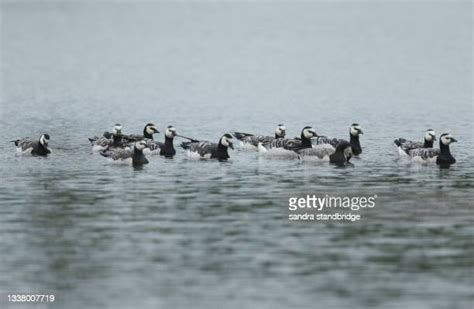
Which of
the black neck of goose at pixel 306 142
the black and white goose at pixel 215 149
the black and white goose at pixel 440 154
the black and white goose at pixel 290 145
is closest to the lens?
the black and white goose at pixel 440 154

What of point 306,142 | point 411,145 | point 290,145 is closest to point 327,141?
point 306,142

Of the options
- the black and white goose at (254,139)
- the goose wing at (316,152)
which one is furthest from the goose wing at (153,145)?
the goose wing at (316,152)

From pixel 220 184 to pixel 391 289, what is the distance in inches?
535

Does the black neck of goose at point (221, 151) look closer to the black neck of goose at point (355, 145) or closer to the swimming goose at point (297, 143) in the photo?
the swimming goose at point (297, 143)

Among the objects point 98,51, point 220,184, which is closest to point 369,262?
point 220,184

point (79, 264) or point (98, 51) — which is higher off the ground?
point (98, 51)

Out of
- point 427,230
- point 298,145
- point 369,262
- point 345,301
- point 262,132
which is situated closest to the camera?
point 345,301

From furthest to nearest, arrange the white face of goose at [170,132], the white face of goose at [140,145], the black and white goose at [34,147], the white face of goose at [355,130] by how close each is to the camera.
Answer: the white face of goose at [355,130], the white face of goose at [170,132], the black and white goose at [34,147], the white face of goose at [140,145]

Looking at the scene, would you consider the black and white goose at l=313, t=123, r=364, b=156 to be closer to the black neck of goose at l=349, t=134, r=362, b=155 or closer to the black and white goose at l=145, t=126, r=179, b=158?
the black neck of goose at l=349, t=134, r=362, b=155

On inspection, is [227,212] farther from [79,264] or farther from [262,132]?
[262,132]

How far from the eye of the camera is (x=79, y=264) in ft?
84.4

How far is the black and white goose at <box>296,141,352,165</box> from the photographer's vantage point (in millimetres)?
41031

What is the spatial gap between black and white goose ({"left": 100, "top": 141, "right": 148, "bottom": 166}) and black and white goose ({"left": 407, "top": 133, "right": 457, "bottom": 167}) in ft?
30.4

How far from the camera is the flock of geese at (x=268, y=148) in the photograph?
134 feet
